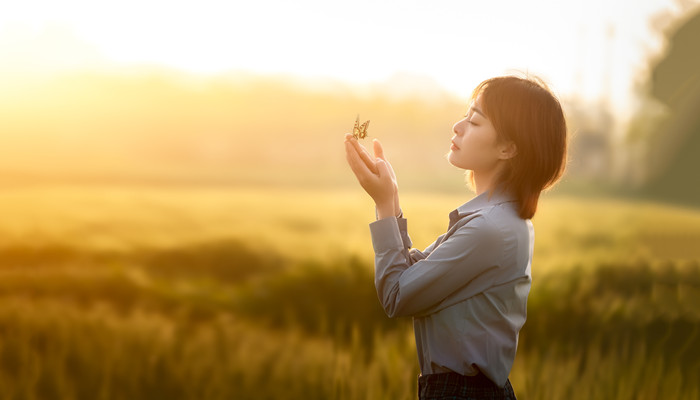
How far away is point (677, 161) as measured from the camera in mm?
9547

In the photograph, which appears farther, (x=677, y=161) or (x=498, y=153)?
(x=677, y=161)

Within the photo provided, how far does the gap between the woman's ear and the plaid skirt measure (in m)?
0.49

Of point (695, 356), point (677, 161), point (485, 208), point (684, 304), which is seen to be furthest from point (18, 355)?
point (677, 161)

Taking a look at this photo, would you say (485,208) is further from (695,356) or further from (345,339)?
(695,356)

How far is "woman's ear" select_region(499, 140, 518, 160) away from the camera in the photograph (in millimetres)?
1527

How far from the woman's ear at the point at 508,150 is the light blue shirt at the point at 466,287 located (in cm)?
11

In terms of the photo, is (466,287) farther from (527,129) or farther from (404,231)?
(527,129)

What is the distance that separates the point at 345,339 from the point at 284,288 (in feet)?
3.24

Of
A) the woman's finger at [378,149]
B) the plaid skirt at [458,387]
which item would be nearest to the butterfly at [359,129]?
the woman's finger at [378,149]

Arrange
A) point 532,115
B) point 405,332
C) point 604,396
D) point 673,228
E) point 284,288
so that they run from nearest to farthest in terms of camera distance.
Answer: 1. point 532,115
2. point 604,396
3. point 405,332
4. point 284,288
5. point 673,228

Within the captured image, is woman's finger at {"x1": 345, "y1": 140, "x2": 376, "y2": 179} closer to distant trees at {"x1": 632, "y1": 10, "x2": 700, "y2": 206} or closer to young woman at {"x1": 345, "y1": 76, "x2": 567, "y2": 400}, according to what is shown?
young woman at {"x1": 345, "y1": 76, "x2": 567, "y2": 400}

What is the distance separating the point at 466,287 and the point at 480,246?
0.10 metres

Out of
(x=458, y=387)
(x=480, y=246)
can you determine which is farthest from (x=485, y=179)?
(x=458, y=387)

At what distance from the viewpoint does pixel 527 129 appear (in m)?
1.50
